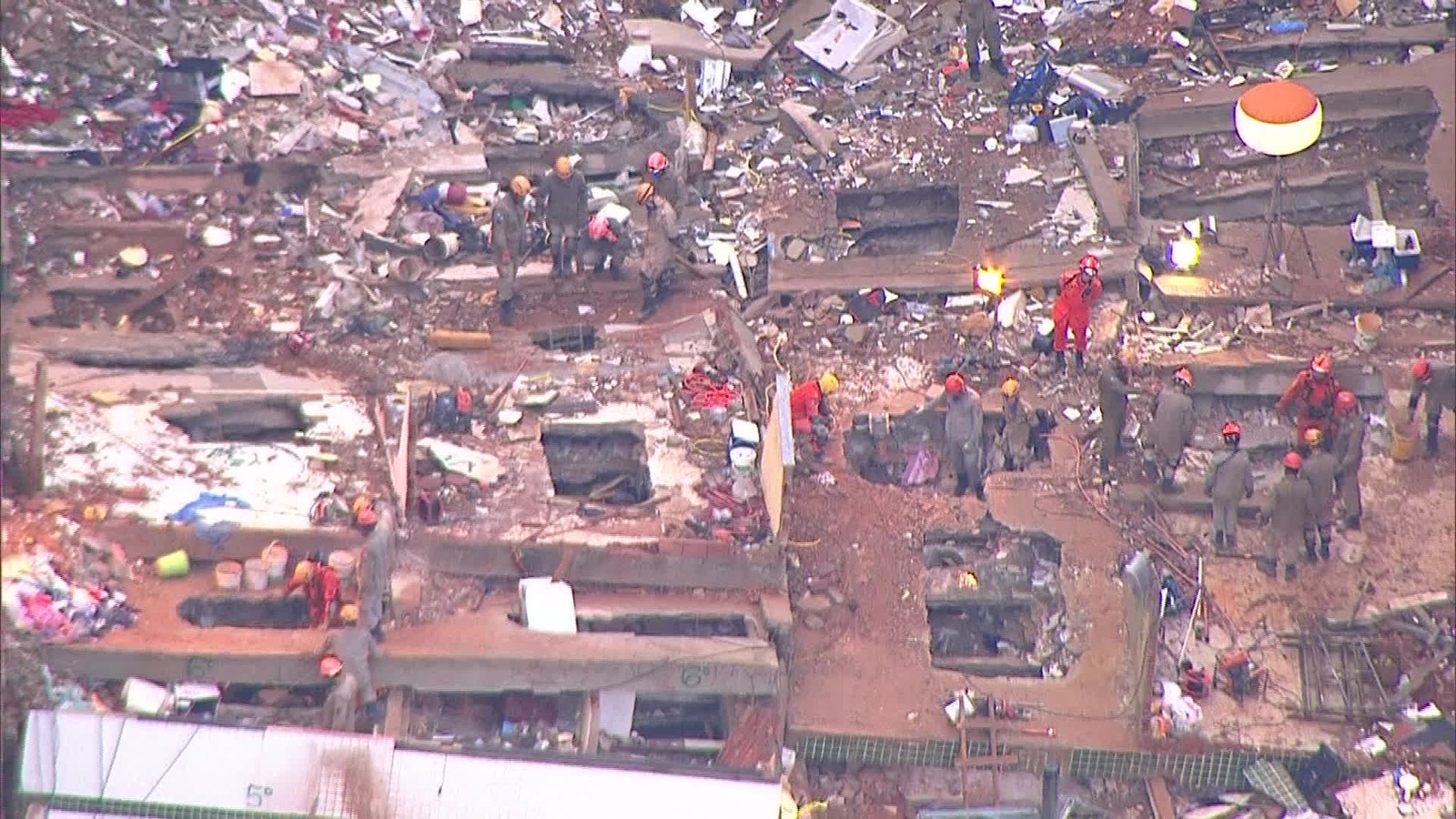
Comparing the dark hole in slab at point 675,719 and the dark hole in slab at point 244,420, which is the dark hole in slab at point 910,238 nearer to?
the dark hole in slab at point 244,420

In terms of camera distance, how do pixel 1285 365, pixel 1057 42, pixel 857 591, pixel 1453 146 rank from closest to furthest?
pixel 857 591 → pixel 1285 365 → pixel 1453 146 → pixel 1057 42

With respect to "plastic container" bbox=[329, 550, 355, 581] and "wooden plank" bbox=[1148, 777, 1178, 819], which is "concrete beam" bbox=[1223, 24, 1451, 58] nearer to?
"wooden plank" bbox=[1148, 777, 1178, 819]

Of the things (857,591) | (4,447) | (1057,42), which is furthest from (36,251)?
(1057,42)

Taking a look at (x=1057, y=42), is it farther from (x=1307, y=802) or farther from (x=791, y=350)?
(x=1307, y=802)

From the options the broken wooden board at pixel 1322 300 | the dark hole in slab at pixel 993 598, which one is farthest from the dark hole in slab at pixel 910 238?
the dark hole in slab at pixel 993 598

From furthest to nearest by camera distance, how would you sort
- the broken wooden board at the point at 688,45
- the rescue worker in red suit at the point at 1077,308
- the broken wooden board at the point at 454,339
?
the broken wooden board at the point at 688,45
the broken wooden board at the point at 454,339
the rescue worker in red suit at the point at 1077,308

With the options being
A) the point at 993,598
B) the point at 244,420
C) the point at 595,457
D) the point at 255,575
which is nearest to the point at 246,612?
the point at 255,575
